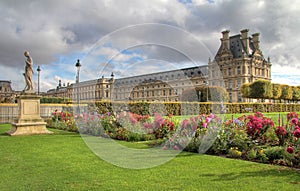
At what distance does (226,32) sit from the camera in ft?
235

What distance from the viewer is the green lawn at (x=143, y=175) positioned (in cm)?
404

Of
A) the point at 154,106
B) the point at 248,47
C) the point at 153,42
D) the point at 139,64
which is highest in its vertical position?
the point at 248,47

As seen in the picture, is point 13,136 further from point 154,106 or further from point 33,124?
point 154,106

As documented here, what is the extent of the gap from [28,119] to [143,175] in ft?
28.5

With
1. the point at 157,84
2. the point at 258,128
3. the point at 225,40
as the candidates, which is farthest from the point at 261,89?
the point at 157,84

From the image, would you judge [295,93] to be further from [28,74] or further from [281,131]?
[28,74]

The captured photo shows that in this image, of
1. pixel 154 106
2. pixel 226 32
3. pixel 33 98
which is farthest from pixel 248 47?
pixel 33 98

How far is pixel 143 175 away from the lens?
15.3ft

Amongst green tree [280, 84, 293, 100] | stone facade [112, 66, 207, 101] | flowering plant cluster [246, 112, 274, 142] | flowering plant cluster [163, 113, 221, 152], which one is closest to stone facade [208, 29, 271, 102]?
green tree [280, 84, 293, 100]

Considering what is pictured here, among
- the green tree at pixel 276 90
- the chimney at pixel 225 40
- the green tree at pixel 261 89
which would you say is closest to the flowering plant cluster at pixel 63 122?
the green tree at pixel 261 89

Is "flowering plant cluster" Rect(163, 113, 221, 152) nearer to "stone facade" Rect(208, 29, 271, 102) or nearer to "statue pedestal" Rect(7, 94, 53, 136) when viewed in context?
"statue pedestal" Rect(7, 94, 53, 136)

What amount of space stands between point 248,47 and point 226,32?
23.3 feet

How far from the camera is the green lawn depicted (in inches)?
159

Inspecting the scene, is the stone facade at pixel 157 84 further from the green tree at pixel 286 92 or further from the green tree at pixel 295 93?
the green tree at pixel 295 93
